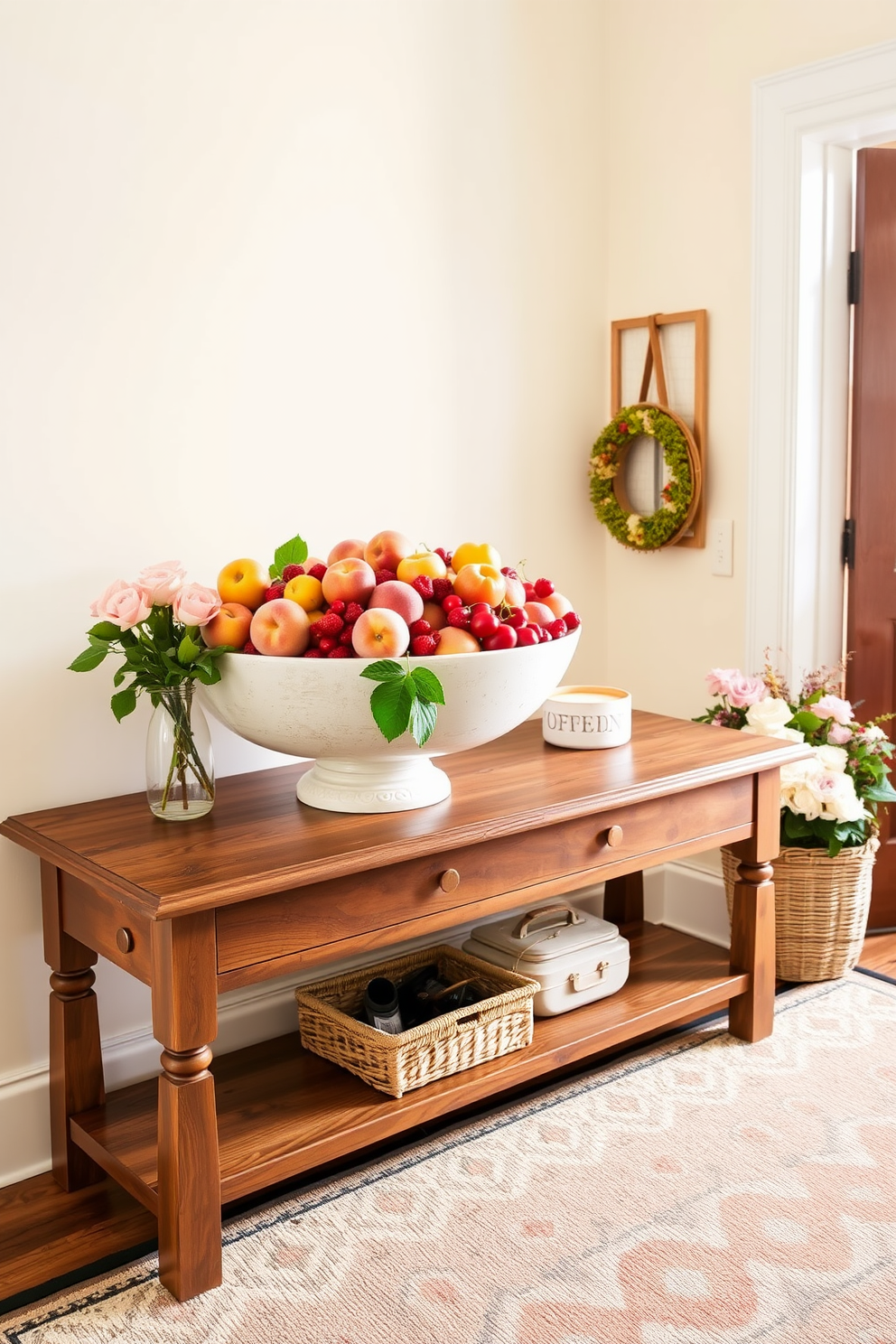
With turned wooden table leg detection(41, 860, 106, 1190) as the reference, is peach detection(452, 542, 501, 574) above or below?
above

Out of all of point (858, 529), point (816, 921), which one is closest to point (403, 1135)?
point (816, 921)

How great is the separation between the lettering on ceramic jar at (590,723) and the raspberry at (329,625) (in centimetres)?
69

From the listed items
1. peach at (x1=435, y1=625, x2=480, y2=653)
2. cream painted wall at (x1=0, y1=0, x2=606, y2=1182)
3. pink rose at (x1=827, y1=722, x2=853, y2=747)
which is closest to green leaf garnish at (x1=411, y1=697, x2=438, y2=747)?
peach at (x1=435, y1=625, x2=480, y2=653)

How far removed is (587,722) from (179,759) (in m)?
0.84

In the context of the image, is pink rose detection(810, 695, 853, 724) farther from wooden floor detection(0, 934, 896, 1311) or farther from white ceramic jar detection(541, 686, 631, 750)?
wooden floor detection(0, 934, 896, 1311)

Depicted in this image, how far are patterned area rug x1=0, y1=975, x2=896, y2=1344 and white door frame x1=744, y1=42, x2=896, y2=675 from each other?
3.64 feet

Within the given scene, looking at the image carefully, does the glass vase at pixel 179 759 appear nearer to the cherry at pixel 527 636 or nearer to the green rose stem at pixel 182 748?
the green rose stem at pixel 182 748

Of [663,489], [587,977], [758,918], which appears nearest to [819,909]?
[758,918]

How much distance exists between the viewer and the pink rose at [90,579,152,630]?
1.91 metres

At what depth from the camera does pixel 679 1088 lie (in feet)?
7.73

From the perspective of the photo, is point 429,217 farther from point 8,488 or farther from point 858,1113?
point 858,1113

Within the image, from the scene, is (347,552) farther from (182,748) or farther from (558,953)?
(558,953)

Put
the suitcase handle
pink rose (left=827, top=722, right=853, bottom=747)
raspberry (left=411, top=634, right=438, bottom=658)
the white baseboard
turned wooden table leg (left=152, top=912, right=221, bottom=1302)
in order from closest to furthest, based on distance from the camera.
A: turned wooden table leg (left=152, top=912, right=221, bottom=1302)
raspberry (left=411, top=634, right=438, bottom=658)
the white baseboard
the suitcase handle
pink rose (left=827, top=722, right=853, bottom=747)

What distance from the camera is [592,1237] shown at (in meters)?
1.89
